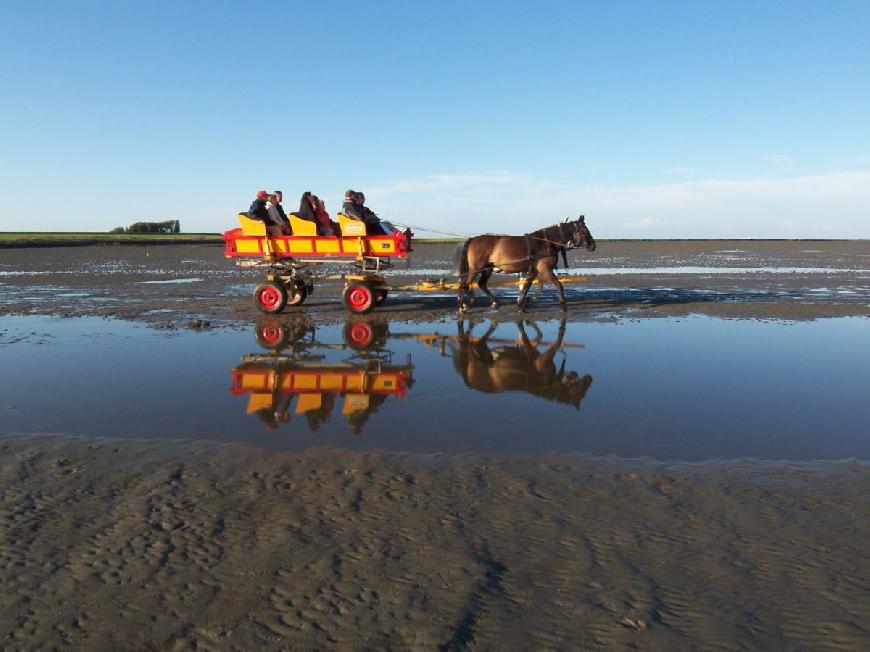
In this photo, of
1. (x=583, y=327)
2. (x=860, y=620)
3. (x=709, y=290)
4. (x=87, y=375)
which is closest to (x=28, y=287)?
(x=87, y=375)

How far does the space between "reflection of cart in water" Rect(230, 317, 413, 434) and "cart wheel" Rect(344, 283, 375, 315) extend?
3.12 metres

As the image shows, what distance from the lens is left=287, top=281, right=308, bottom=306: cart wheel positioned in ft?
53.8

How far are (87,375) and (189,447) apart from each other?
3.67 meters

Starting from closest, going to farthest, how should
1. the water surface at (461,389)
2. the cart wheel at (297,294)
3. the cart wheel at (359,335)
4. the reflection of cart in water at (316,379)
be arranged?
the water surface at (461,389), the reflection of cart in water at (316,379), the cart wheel at (359,335), the cart wheel at (297,294)

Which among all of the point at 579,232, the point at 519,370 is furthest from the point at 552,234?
the point at 519,370

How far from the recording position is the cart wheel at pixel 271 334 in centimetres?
1113

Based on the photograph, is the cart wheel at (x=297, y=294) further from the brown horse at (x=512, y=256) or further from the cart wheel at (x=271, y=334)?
the brown horse at (x=512, y=256)

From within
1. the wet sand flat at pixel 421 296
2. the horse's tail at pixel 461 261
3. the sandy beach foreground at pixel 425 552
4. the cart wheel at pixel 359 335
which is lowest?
the sandy beach foreground at pixel 425 552

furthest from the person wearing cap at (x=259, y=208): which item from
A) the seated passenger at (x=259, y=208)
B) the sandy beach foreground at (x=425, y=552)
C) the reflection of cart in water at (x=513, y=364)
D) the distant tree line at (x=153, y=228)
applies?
the distant tree line at (x=153, y=228)

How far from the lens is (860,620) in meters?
3.22

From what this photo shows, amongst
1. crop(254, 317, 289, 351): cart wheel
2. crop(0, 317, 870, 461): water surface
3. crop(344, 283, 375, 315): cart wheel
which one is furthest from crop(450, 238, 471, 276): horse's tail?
crop(254, 317, 289, 351): cart wheel

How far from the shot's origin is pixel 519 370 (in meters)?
9.05

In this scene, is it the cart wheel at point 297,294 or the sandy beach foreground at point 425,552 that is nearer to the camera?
the sandy beach foreground at point 425,552

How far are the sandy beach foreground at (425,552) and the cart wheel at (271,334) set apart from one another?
5597 mm
